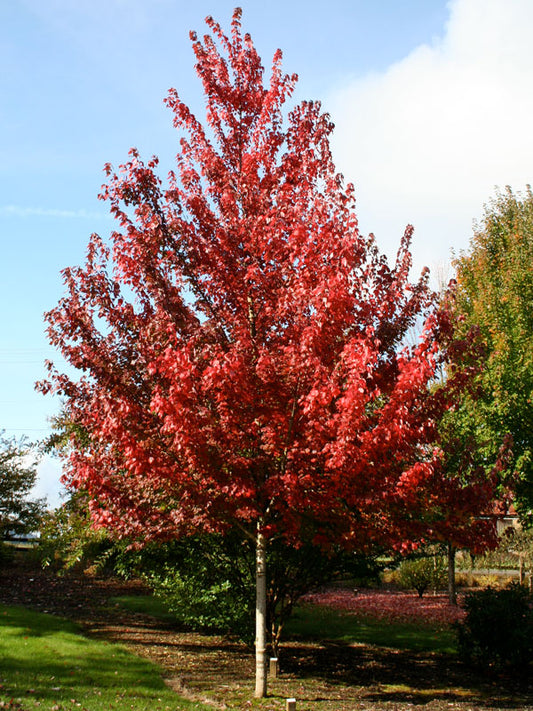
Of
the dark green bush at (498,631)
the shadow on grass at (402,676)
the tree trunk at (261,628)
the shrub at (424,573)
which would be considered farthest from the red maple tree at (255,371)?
the shrub at (424,573)

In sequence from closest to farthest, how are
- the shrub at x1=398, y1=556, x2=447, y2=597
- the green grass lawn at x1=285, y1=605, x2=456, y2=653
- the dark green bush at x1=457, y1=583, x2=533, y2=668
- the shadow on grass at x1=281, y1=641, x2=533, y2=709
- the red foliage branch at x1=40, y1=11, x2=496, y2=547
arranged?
1. the red foliage branch at x1=40, y1=11, x2=496, y2=547
2. the shadow on grass at x1=281, y1=641, x2=533, y2=709
3. the dark green bush at x1=457, y1=583, x2=533, y2=668
4. the green grass lawn at x1=285, y1=605, x2=456, y2=653
5. the shrub at x1=398, y1=556, x2=447, y2=597

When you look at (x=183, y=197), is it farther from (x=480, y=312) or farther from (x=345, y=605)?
(x=345, y=605)

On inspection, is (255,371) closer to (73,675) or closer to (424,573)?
(73,675)

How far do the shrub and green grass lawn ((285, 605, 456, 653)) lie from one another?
6.29m

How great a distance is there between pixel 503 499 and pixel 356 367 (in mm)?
2890

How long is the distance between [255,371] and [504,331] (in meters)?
11.5

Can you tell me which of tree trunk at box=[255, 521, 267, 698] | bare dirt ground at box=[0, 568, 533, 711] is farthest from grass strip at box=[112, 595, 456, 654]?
tree trunk at box=[255, 521, 267, 698]

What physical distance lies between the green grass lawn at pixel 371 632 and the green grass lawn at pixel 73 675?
4.56 metres

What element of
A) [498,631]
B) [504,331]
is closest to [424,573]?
[504,331]

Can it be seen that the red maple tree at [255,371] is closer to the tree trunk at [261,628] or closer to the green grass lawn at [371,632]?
the tree trunk at [261,628]

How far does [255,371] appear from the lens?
7438 mm

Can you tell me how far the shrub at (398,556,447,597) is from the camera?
23578 millimetres

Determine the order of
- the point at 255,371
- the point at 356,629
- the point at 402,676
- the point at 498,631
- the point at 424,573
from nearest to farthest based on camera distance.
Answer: the point at 255,371, the point at 402,676, the point at 498,631, the point at 356,629, the point at 424,573

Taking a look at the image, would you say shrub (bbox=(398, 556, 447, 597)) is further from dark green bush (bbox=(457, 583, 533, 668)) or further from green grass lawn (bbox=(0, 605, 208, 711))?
green grass lawn (bbox=(0, 605, 208, 711))
